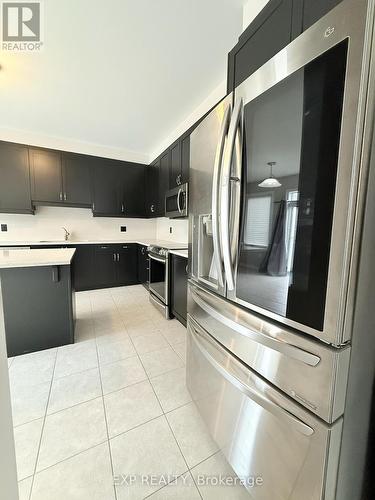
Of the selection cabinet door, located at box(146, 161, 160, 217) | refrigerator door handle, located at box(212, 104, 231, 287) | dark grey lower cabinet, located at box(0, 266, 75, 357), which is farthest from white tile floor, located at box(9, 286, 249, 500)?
cabinet door, located at box(146, 161, 160, 217)

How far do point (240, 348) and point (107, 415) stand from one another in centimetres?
108

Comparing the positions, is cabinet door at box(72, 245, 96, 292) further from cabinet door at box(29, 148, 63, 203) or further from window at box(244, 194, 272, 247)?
window at box(244, 194, 272, 247)

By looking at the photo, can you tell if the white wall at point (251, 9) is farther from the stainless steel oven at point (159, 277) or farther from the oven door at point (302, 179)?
the stainless steel oven at point (159, 277)

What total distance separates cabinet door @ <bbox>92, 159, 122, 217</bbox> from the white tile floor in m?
2.62

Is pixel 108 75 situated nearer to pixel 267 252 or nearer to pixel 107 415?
pixel 267 252

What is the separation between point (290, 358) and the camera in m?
0.70

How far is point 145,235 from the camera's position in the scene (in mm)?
4840

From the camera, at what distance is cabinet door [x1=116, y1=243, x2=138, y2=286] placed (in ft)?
13.7

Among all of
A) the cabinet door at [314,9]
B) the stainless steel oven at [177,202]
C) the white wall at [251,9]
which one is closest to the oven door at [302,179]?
the cabinet door at [314,9]

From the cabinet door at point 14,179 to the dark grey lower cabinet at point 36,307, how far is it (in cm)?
221

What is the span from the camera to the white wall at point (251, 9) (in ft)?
4.59

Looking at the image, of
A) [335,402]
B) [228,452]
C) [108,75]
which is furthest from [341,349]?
[108,75]

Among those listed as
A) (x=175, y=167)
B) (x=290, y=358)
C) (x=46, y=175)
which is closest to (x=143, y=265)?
(x=175, y=167)

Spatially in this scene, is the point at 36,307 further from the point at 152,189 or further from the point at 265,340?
the point at 152,189
